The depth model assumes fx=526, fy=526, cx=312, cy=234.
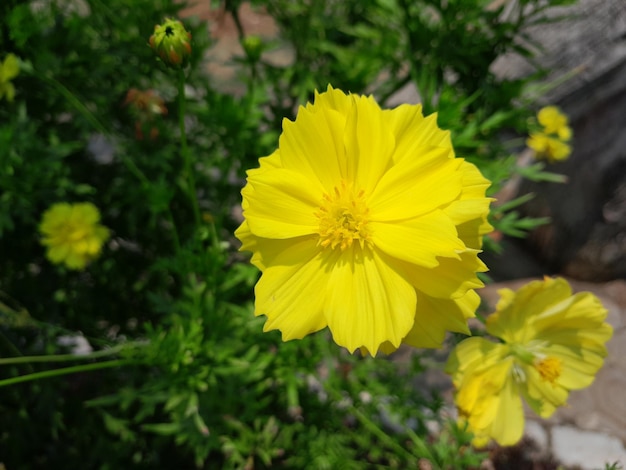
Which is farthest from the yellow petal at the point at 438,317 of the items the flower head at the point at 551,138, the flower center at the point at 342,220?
the flower head at the point at 551,138

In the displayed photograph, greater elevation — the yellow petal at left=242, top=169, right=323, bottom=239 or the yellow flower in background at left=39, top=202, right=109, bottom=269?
the yellow flower in background at left=39, top=202, right=109, bottom=269

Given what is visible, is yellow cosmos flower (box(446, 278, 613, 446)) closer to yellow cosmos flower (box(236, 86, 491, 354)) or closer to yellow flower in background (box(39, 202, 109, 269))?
yellow cosmos flower (box(236, 86, 491, 354))

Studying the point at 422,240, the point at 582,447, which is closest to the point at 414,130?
the point at 422,240

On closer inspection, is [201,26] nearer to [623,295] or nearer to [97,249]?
[97,249]

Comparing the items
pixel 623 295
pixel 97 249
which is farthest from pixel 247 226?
pixel 623 295

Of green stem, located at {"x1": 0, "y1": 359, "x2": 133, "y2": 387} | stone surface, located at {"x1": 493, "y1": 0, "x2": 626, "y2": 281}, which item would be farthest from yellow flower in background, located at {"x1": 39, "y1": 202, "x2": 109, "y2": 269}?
stone surface, located at {"x1": 493, "y1": 0, "x2": 626, "y2": 281}

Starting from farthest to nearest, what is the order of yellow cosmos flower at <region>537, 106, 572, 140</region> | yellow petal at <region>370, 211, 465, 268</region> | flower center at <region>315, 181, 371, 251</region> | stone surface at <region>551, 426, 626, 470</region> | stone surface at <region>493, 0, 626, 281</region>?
stone surface at <region>493, 0, 626, 281</region>, stone surface at <region>551, 426, 626, 470</region>, yellow cosmos flower at <region>537, 106, 572, 140</region>, flower center at <region>315, 181, 371, 251</region>, yellow petal at <region>370, 211, 465, 268</region>
